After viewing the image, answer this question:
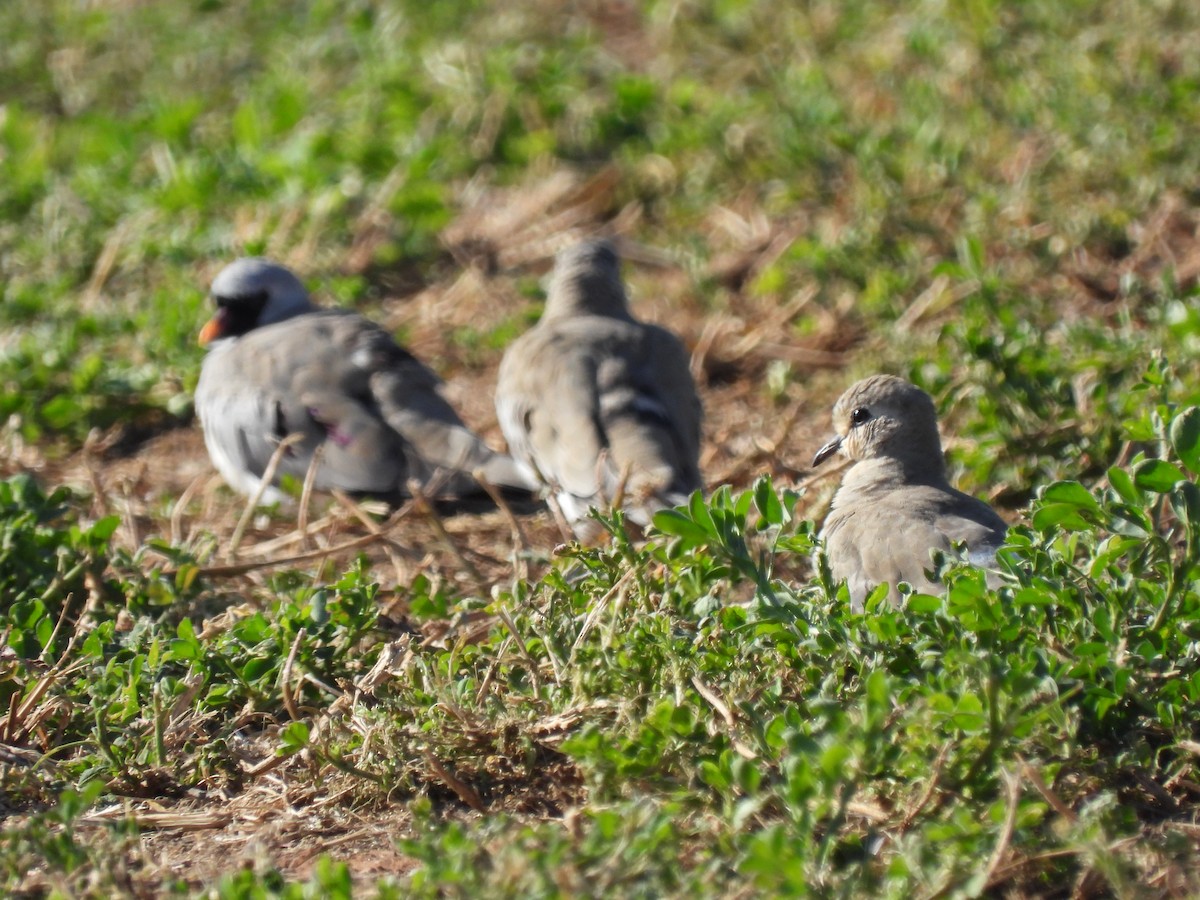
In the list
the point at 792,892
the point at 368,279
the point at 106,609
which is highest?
the point at 792,892

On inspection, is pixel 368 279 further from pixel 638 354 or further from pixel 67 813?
pixel 67 813

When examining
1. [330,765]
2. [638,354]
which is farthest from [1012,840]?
[638,354]

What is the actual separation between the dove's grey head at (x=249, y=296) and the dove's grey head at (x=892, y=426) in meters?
3.17

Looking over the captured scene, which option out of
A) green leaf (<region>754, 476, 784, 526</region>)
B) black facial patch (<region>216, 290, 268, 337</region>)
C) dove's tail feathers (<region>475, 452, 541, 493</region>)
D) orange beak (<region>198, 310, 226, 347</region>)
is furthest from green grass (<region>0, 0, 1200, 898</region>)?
dove's tail feathers (<region>475, 452, 541, 493</region>)

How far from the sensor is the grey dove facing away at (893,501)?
4.18 meters

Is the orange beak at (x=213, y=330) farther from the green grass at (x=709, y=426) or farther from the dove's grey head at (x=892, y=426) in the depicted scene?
the dove's grey head at (x=892, y=426)

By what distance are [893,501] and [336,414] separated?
2.79m

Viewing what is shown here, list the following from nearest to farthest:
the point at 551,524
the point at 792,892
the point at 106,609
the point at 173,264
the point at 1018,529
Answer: the point at 792,892, the point at 1018,529, the point at 106,609, the point at 551,524, the point at 173,264

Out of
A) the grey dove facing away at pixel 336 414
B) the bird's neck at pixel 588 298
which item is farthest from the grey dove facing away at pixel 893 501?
the bird's neck at pixel 588 298

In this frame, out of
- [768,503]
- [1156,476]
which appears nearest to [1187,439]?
[1156,476]

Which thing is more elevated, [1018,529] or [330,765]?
[1018,529]

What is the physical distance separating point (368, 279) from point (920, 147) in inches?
112

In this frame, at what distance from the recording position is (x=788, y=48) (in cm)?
949

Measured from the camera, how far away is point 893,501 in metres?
4.52
